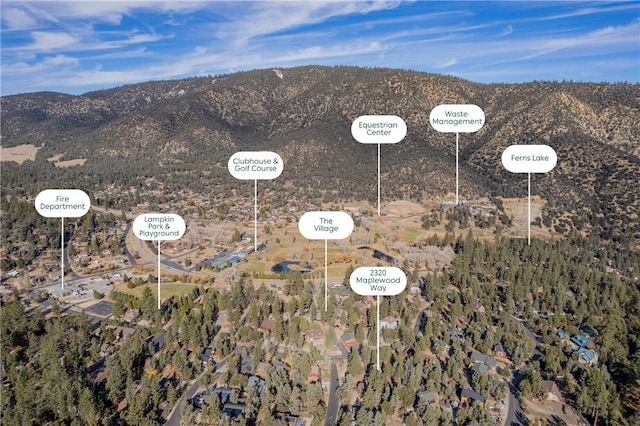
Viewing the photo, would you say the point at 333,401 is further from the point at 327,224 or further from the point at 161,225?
the point at 161,225

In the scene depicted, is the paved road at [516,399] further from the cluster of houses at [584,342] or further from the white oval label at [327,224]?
the white oval label at [327,224]

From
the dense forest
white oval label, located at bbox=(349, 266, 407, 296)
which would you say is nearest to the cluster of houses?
the dense forest

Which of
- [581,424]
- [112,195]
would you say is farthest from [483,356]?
[112,195]

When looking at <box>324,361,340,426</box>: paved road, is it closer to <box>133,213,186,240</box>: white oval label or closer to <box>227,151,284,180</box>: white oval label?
<box>133,213,186,240</box>: white oval label

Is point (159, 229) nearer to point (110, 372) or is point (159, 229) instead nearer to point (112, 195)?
point (110, 372)

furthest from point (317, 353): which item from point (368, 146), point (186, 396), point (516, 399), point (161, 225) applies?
point (368, 146)

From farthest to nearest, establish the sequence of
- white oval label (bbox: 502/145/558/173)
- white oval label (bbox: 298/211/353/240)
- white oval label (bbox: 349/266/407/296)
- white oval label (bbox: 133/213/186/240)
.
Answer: white oval label (bbox: 502/145/558/173) → white oval label (bbox: 133/213/186/240) → white oval label (bbox: 298/211/353/240) → white oval label (bbox: 349/266/407/296)
